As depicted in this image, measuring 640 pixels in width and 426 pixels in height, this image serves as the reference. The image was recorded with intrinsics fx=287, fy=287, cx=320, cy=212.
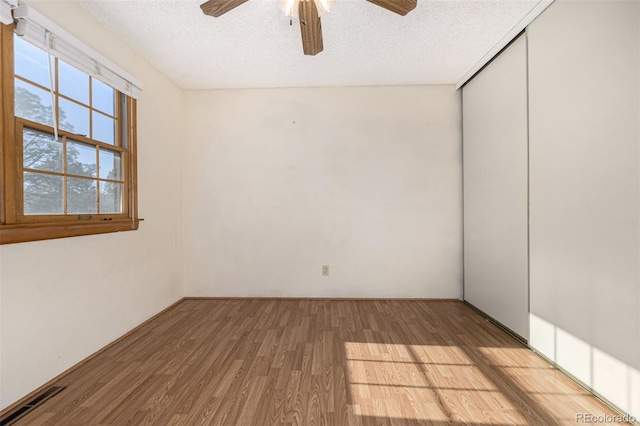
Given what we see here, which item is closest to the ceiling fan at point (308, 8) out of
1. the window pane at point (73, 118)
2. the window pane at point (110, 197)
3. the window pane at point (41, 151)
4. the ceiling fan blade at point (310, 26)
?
the ceiling fan blade at point (310, 26)

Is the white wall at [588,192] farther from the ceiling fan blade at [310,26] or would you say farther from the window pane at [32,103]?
the window pane at [32,103]

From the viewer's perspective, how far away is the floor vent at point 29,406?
1544 mm

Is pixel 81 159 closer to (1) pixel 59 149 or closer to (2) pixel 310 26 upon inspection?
(1) pixel 59 149

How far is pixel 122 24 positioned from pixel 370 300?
3638 mm

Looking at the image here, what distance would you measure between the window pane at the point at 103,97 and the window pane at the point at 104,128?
0.23 feet

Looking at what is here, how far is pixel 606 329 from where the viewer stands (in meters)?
1.64

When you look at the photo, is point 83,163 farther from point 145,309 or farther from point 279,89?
point 279,89

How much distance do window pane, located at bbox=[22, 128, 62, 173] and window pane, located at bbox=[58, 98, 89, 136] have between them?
0.49ft

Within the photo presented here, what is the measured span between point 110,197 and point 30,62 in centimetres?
106

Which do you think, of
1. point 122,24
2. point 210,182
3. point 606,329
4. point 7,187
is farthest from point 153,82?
point 606,329

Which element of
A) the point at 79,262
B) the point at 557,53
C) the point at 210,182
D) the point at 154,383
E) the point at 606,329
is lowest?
the point at 154,383

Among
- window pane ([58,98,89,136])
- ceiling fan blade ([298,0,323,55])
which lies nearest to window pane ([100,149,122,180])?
window pane ([58,98,89,136])

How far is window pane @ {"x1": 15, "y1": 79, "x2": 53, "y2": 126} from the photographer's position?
5.70 ft

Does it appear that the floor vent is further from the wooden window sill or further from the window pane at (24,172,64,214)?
the window pane at (24,172,64,214)
